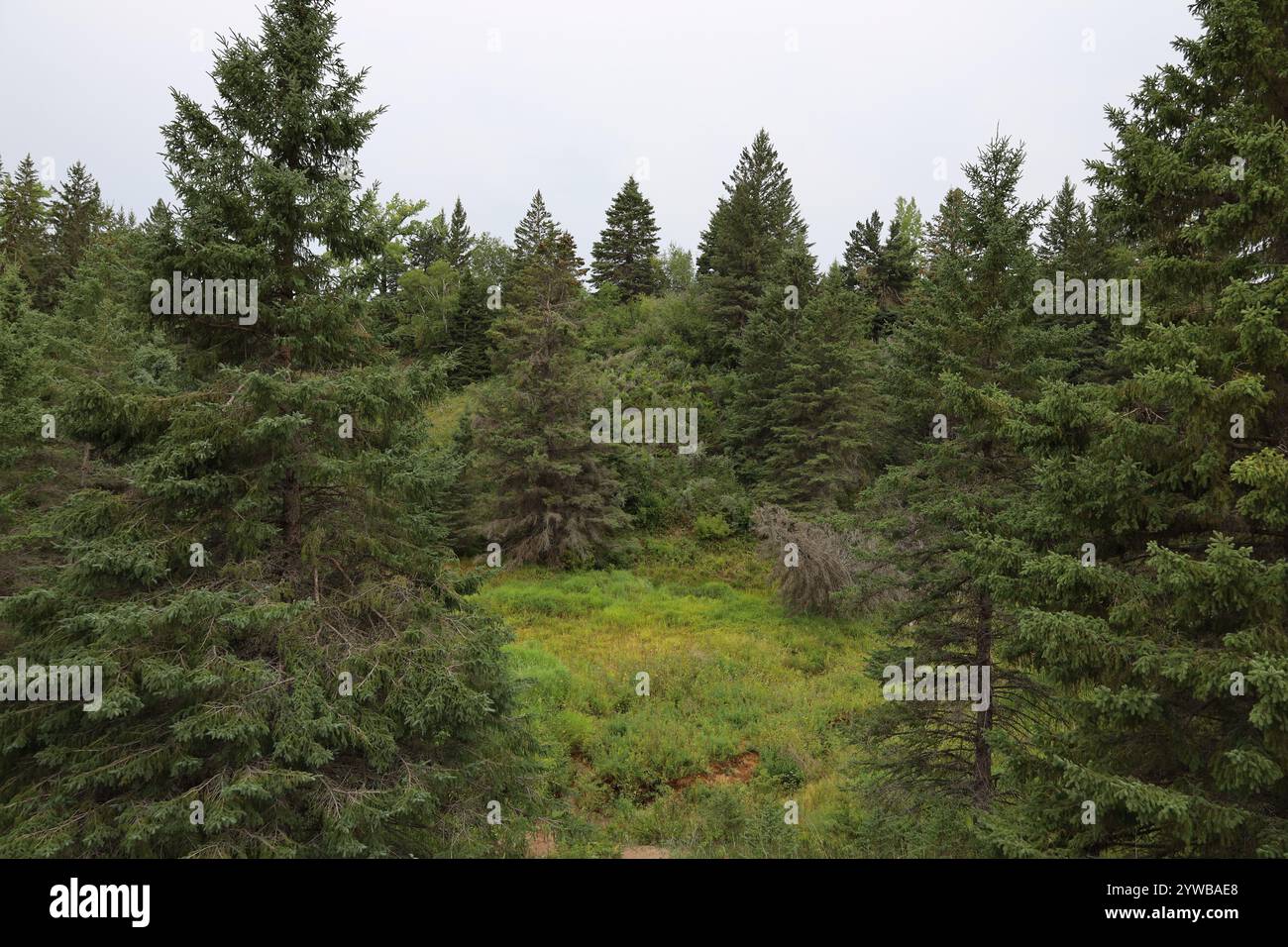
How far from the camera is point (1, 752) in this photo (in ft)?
23.7

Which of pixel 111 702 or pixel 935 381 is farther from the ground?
pixel 935 381

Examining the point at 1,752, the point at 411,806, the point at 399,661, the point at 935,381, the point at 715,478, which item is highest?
the point at 935,381

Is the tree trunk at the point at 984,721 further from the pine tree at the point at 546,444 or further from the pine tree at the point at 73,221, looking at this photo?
the pine tree at the point at 73,221

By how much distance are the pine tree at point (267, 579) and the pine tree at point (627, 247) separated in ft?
138

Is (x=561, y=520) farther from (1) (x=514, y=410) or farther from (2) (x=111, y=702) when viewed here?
(2) (x=111, y=702)

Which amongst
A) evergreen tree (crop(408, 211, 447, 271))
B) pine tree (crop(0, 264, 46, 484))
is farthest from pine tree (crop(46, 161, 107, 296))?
pine tree (crop(0, 264, 46, 484))

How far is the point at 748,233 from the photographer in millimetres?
37969

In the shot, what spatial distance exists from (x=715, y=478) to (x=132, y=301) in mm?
25047

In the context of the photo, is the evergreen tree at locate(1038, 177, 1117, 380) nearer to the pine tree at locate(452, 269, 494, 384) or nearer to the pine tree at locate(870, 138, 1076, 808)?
the pine tree at locate(870, 138, 1076, 808)

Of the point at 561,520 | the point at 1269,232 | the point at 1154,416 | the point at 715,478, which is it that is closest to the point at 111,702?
the point at 1154,416

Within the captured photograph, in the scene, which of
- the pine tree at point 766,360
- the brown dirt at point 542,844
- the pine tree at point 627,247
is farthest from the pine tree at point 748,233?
the brown dirt at point 542,844

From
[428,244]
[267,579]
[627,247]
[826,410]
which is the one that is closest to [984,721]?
[267,579]

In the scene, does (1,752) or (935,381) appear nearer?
(1,752)

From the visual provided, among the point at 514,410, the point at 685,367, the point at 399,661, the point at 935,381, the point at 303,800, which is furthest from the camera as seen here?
the point at 685,367
